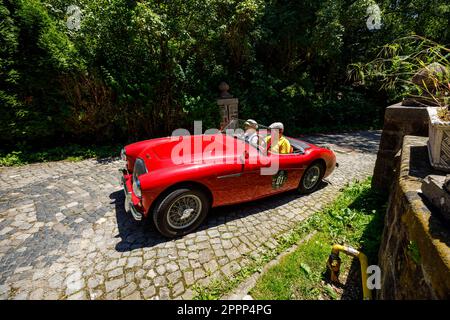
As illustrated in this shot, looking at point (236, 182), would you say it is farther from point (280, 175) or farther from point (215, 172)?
point (280, 175)

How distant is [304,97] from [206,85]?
15.8ft

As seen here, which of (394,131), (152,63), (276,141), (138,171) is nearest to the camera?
(138,171)

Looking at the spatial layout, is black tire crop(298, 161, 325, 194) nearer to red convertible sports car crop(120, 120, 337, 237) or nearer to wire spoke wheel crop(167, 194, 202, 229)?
red convertible sports car crop(120, 120, 337, 237)

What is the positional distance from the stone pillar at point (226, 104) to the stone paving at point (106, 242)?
4.22 meters

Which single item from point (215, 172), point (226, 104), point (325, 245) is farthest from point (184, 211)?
point (226, 104)

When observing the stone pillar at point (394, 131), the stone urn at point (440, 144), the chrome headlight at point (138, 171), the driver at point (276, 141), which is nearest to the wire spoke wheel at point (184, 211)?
the chrome headlight at point (138, 171)

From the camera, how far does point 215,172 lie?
298 centimetres

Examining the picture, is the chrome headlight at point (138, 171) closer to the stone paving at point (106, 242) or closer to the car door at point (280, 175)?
the stone paving at point (106, 242)

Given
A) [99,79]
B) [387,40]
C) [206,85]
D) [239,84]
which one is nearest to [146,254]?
[99,79]

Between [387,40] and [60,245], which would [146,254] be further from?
[387,40]

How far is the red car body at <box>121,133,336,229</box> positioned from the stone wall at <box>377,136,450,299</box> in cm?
179

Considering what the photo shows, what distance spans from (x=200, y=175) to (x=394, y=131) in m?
3.19

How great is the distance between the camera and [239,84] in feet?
29.8

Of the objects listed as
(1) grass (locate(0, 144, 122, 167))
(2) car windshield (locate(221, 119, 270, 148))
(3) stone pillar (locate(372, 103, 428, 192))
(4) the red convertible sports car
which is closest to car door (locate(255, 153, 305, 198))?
(4) the red convertible sports car
